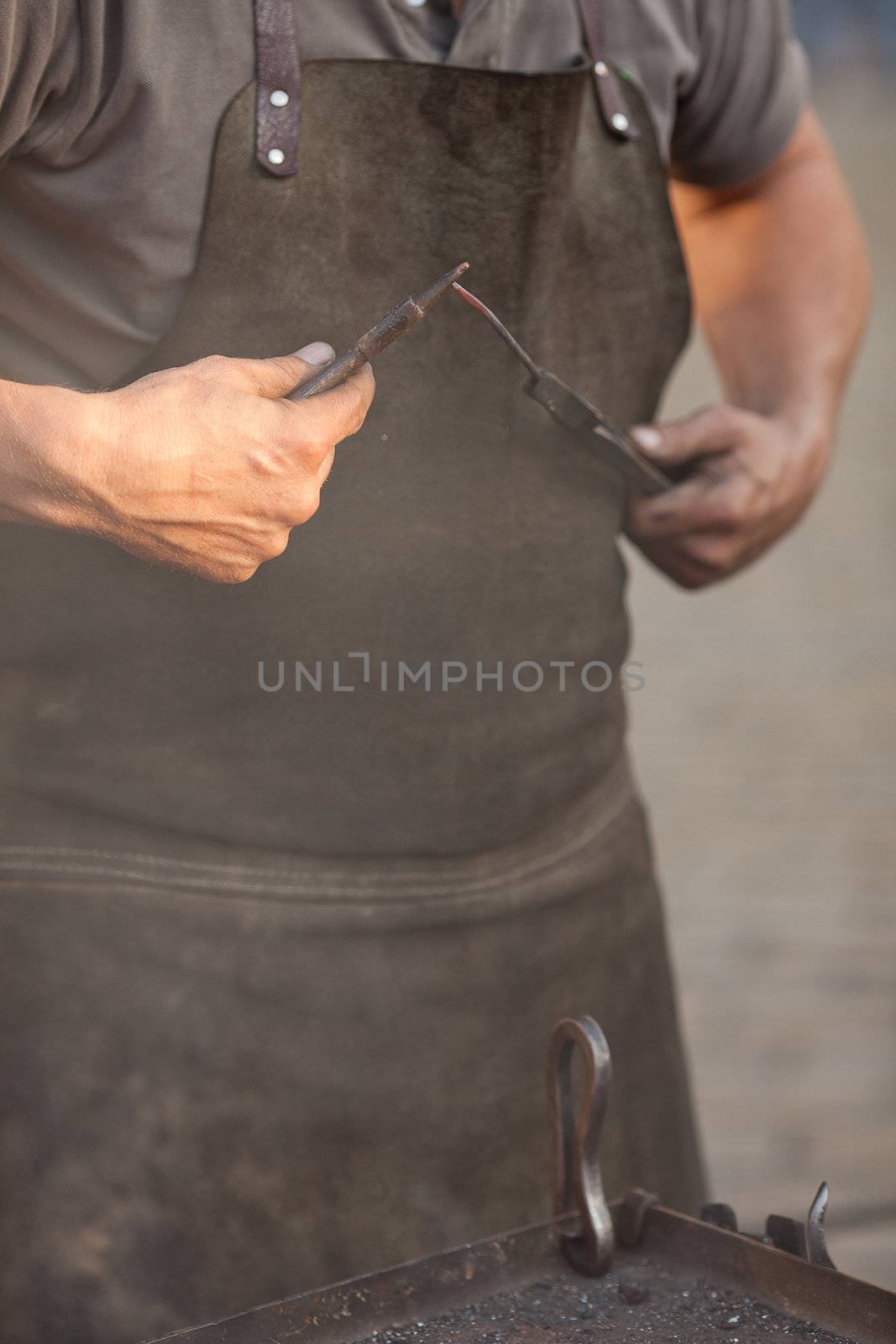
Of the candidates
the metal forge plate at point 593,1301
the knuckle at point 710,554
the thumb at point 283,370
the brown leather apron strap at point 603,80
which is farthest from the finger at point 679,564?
the metal forge plate at point 593,1301

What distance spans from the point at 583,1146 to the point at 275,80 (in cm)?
70

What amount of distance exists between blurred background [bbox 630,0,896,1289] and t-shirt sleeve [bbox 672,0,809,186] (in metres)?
1.41

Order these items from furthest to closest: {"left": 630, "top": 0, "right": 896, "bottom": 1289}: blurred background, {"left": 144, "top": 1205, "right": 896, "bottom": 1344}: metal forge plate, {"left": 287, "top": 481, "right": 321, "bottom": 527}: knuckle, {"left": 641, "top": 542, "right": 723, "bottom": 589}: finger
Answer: {"left": 630, "top": 0, "right": 896, "bottom": 1289}: blurred background
{"left": 641, "top": 542, "right": 723, "bottom": 589}: finger
{"left": 287, "top": 481, "right": 321, "bottom": 527}: knuckle
{"left": 144, "top": 1205, "right": 896, "bottom": 1344}: metal forge plate

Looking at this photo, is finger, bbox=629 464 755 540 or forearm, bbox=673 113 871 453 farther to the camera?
forearm, bbox=673 113 871 453

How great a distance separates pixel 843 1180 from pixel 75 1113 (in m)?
1.52

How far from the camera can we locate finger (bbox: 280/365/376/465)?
2.97 ft

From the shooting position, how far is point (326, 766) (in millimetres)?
1095

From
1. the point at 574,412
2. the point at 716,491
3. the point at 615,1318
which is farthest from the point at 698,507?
the point at 615,1318

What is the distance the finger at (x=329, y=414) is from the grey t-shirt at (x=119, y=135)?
0.11m

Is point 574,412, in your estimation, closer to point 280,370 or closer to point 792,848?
point 280,370

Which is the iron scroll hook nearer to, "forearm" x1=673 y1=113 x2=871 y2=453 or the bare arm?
the bare arm

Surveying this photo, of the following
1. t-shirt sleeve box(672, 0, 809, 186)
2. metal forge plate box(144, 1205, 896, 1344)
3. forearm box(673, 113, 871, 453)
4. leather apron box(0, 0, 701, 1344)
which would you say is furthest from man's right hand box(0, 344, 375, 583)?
forearm box(673, 113, 871, 453)

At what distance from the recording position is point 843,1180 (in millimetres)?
2244

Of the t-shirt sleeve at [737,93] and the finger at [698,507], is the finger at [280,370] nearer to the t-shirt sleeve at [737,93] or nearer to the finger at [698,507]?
the finger at [698,507]
